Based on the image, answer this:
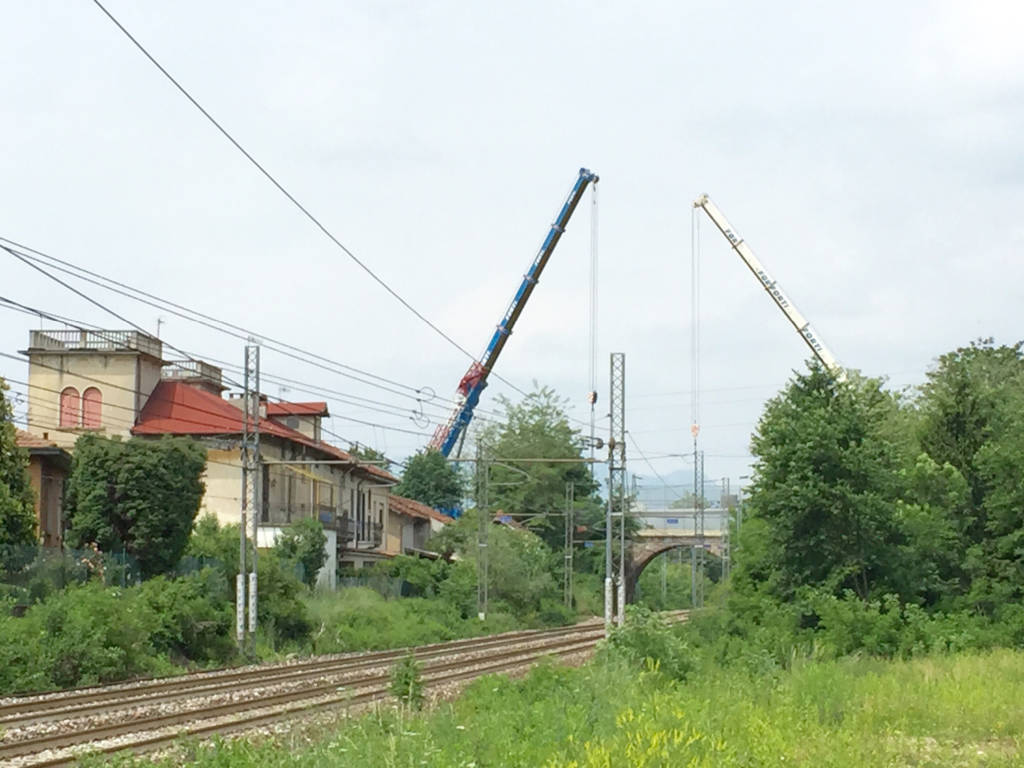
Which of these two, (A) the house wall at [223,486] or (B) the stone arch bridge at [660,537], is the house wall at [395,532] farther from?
(A) the house wall at [223,486]

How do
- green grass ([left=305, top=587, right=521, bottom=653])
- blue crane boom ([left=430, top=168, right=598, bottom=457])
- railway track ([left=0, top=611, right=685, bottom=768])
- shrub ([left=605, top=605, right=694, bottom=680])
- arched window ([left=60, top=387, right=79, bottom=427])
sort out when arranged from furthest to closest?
blue crane boom ([left=430, top=168, right=598, bottom=457])
arched window ([left=60, top=387, right=79, bottom=427])
green grass ([left=305, top=587, right=521, bottom=653])
shrub ([left=605, top=605, right=694, bottom=680])
railway track ([left=0, top=611, right=685, bottom=768])

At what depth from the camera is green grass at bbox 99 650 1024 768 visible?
39.8 feet

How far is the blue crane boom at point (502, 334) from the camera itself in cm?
7519

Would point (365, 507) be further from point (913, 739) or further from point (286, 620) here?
point (913, 739)

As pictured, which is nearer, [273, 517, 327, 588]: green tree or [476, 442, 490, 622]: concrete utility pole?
[273, 517, 327, 588]: green tree

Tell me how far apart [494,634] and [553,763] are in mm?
48248

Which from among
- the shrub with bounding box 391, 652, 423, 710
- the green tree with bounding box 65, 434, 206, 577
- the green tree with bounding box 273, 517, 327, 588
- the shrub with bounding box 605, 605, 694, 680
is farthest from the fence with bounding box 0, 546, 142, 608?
the green tree with bounding box 273, 517, 327, 588

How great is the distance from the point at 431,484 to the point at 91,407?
180 feet

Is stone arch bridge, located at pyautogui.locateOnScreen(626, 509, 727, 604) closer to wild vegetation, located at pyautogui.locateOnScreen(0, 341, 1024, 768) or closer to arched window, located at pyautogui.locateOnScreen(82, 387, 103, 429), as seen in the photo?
wild vegetation, located at pyautogui.locateOnScreen(0, 341, 1024, 768)

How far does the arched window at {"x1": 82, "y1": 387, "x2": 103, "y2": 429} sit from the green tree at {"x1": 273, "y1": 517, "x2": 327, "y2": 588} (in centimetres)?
1076

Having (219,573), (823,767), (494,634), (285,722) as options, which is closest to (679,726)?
(823,767)

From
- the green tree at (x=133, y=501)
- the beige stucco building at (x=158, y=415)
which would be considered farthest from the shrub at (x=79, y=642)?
the beige stucco building at (x=158, y=415)

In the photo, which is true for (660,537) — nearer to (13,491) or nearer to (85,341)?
(85,341)

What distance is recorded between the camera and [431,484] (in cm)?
11269
